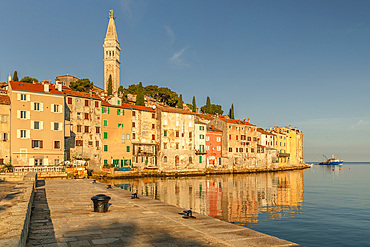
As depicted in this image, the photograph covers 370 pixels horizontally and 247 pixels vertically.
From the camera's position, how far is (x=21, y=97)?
159ft

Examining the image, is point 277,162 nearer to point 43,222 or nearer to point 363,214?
point 363,214

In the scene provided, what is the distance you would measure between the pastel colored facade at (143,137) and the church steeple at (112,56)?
52.6 metres

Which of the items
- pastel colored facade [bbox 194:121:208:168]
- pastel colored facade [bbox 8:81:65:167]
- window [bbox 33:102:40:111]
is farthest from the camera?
pastel colored facade [bbox 194:121:208:168]

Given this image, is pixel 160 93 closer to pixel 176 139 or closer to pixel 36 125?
pixel 176 139

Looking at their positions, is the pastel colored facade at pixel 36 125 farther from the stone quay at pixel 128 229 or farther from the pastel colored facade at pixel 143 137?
the stone quay at pixel 128 229

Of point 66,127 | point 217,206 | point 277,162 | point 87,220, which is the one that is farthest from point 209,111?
point 87,220

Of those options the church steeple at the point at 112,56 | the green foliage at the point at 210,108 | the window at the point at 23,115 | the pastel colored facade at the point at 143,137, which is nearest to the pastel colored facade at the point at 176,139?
the pastel colored facade at the point at 143,137

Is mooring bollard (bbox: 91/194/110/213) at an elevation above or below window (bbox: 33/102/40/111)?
below

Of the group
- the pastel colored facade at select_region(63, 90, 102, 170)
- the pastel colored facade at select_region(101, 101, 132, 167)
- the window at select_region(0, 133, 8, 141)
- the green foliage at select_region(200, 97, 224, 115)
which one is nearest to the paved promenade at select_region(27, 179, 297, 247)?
the window at select_region(0, 133, 8, 141)

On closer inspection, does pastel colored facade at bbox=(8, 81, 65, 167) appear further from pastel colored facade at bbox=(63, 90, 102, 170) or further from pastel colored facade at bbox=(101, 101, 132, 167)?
pastel colored facade at bbox=(101, 101, 132, 167)

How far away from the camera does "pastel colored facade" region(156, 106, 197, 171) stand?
7162 cm

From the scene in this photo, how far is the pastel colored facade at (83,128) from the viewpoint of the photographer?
188 feet

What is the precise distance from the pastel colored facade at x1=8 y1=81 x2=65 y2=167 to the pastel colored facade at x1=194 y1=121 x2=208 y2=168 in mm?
35893

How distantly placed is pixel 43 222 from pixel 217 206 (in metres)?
20.3
